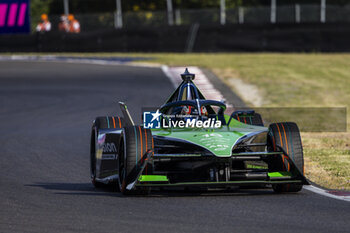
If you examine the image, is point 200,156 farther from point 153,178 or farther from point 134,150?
point 134,150

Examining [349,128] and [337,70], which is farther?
[337,70]

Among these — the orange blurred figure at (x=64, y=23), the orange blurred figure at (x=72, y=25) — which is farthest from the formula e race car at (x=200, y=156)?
the orange blurred figure at (x=64, y=23)

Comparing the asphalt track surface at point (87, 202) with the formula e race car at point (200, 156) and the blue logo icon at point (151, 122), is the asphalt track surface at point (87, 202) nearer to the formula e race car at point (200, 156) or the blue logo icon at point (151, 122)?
the formula e race car at point (200, 156)

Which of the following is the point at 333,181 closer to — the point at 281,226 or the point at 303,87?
the point at 281,226

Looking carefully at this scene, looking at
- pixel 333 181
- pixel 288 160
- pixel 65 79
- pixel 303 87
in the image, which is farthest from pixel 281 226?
pixel 65 79

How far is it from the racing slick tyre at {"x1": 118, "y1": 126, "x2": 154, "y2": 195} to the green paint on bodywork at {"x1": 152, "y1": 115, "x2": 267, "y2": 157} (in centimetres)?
36

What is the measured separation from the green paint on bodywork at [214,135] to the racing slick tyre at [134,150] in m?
0.36

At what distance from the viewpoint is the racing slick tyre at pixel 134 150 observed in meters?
8.48

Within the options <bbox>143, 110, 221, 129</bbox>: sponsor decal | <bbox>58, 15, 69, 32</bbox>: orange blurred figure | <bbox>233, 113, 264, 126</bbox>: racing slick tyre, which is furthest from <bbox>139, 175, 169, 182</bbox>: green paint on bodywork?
<bbox>58, 15, 69, 32</bbox>: orange blurred figure

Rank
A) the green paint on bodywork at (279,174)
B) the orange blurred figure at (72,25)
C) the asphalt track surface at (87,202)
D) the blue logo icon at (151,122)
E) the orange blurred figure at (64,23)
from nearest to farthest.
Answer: the asphalt track surface at (87,202), the green paint on bodywork at (279,174), the blue logo icon at (151,122), the orange blurred figure at (72,25), the orange blurred figure at (64,23)

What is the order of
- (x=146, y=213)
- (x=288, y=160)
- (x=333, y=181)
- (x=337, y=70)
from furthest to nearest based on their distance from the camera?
(x=337, y=70), (x=333, y=181), (x=288, y=160), (x=146, y=213)

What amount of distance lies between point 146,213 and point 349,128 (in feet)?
35.2

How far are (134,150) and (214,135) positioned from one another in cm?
89

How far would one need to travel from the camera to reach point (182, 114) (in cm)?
996
